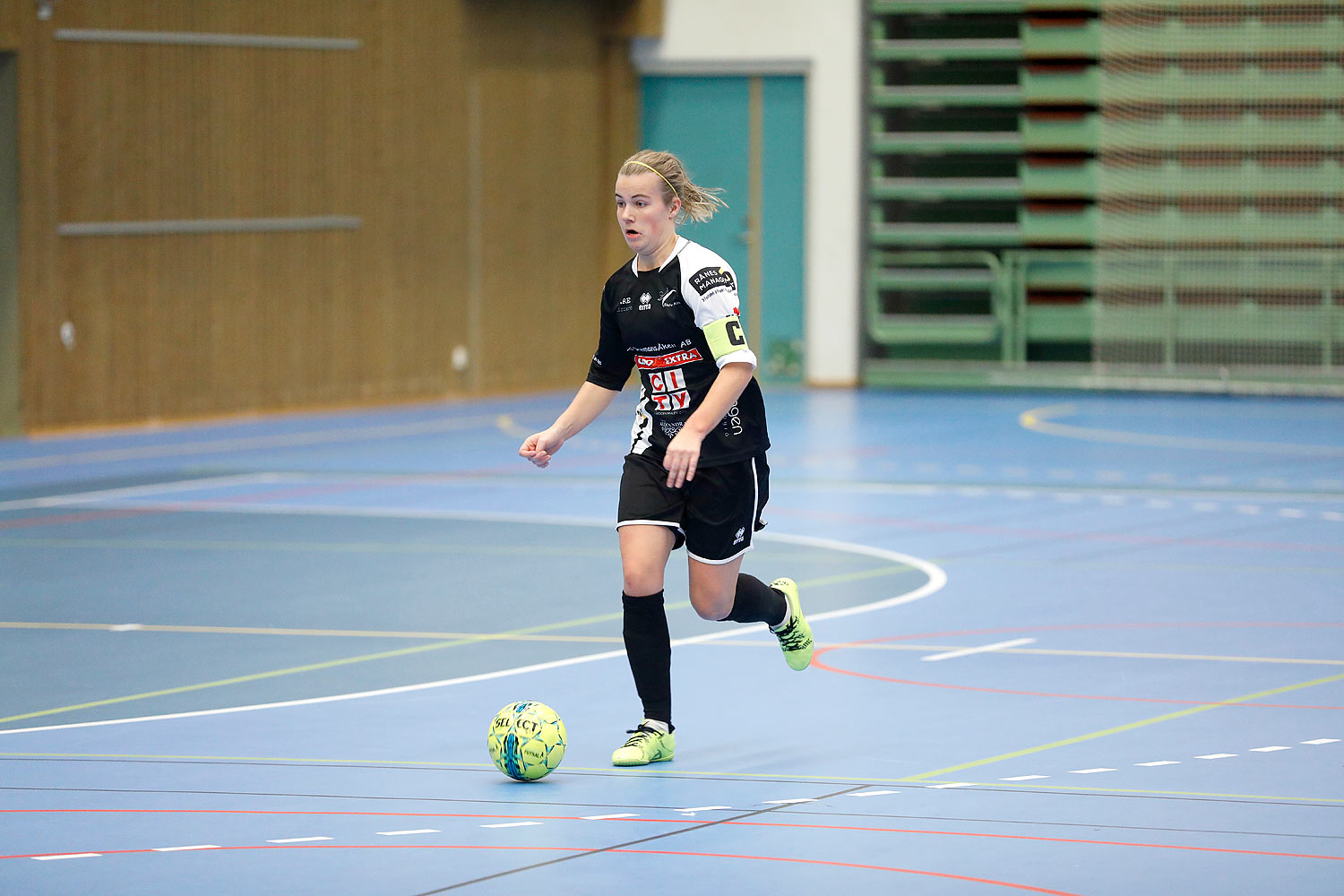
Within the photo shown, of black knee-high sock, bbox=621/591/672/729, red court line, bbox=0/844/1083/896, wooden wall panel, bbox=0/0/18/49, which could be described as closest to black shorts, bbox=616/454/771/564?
black knee-high sock, bbox=621/591/672/729

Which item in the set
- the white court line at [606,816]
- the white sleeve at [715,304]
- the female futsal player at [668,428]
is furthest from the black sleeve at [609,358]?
the white court line at [606,816]

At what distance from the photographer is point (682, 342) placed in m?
5.91

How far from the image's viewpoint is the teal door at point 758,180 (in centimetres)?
2116

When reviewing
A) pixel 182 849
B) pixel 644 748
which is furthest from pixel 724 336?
pixel 182 849

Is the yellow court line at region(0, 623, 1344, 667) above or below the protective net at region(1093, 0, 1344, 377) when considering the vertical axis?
below

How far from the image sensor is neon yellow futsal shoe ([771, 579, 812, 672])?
6473 millimetres

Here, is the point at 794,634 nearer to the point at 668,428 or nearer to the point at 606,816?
the point at 668,428

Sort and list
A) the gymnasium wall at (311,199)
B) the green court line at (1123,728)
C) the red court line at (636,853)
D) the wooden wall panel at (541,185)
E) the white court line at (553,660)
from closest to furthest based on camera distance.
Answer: the red court line at (636,853), the green court line at (1123,728), the white court line at (553,660), the gymnasium wall at (311,199), the wooden wall panel at (541,185)

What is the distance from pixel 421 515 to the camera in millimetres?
11836

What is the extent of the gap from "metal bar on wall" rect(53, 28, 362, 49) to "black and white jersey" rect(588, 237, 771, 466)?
1120 cm

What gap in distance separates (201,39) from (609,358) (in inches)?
464

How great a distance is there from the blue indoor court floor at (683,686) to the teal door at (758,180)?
294 inches

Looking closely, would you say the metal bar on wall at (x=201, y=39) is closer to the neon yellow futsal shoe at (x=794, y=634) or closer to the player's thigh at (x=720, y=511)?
the neon yellow futsal shoe at (x=794, y=634)

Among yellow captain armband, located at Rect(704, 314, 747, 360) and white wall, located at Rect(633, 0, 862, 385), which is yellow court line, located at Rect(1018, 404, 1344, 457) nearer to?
white wall, located at Rect(633, 0, 862, 385)
